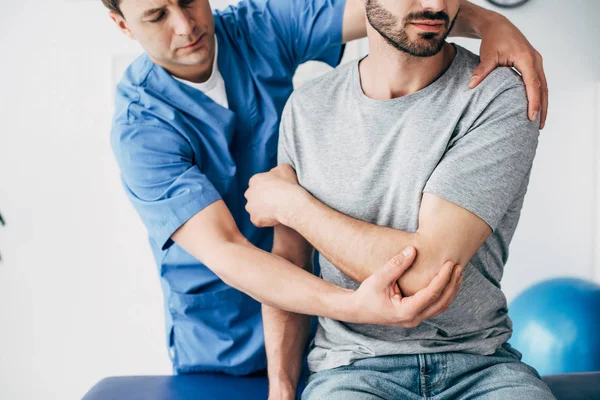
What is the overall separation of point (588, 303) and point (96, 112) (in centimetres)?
217

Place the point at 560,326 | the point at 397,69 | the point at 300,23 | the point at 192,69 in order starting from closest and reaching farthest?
the point at 397,69, the point at 192,69, the point at 300,23, the point at 560,326

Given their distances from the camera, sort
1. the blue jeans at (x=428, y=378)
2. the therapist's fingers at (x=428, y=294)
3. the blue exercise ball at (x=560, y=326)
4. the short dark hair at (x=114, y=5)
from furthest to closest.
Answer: the blue exercise ball at (x=560, y=326) → the short dark hair at (x=114, y=5) → the blue jeans at (x=428, y=378) → the therapist's fingers at (x=428, y=294)

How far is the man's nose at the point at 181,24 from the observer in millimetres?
1356

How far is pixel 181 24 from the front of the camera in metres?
1.36

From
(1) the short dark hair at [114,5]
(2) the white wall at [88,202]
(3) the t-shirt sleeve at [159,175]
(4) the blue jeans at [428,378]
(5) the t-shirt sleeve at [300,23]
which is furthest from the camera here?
(2) the white wall at [88,202]

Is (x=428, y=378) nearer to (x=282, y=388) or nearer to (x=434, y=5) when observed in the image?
(x=282, y=388)

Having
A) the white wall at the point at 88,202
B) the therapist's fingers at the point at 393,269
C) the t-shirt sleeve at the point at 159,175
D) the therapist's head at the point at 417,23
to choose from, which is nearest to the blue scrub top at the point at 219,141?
the t-shirt sleeve at the point at 159,175

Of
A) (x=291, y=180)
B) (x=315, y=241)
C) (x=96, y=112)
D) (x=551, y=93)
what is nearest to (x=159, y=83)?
(x=291, y=180)

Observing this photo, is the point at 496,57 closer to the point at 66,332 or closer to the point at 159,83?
the point at 159,83

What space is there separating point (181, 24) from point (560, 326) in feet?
5.15

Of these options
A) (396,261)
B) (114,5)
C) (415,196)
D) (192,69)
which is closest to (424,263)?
(396,261)

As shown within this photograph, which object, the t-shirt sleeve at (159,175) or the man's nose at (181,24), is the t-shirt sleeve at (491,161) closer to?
the t-shirt sleeve at (159,175)

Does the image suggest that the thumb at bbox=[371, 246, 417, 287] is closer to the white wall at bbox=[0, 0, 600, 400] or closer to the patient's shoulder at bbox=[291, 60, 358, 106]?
the patient's shoulder at bbox=[291, 60, 358, 106]

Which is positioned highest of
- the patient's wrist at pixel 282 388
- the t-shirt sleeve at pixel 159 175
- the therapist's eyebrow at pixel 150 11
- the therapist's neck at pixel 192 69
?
the therapist's eyebrow at pixel 150 11
